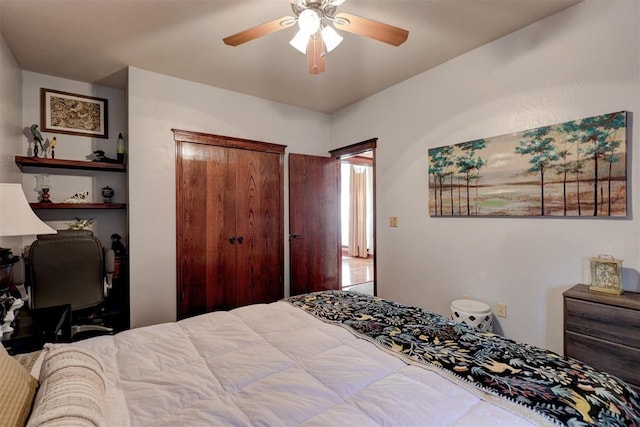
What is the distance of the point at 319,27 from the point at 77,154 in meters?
2.98

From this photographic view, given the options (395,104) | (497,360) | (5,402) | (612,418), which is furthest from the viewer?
(395,104)

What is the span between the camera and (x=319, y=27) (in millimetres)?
1805

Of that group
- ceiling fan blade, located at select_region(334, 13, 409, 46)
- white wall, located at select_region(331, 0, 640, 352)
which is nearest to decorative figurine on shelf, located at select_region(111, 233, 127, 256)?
white wall, located at select_region(331, 0, 640, 352)

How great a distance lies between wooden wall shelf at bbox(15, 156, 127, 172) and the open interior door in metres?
1.95

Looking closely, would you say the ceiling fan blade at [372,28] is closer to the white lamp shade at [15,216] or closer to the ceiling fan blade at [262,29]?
the ceiling fan blade at [262,29]

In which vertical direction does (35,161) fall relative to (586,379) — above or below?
above

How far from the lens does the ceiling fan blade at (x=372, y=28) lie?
169 centimetres

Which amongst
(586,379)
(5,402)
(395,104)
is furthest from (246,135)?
(586,379)

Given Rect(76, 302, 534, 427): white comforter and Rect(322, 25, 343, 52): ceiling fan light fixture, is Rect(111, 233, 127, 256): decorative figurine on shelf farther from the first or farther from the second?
Rect(322, 25, 343, 52): ceiling fan light fixture

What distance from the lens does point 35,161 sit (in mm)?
2717

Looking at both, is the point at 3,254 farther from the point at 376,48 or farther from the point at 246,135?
the point at 376,48

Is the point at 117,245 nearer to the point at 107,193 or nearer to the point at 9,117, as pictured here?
the point at 107,193

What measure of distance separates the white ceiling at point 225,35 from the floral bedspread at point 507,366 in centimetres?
207

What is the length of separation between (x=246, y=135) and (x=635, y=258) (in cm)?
359
